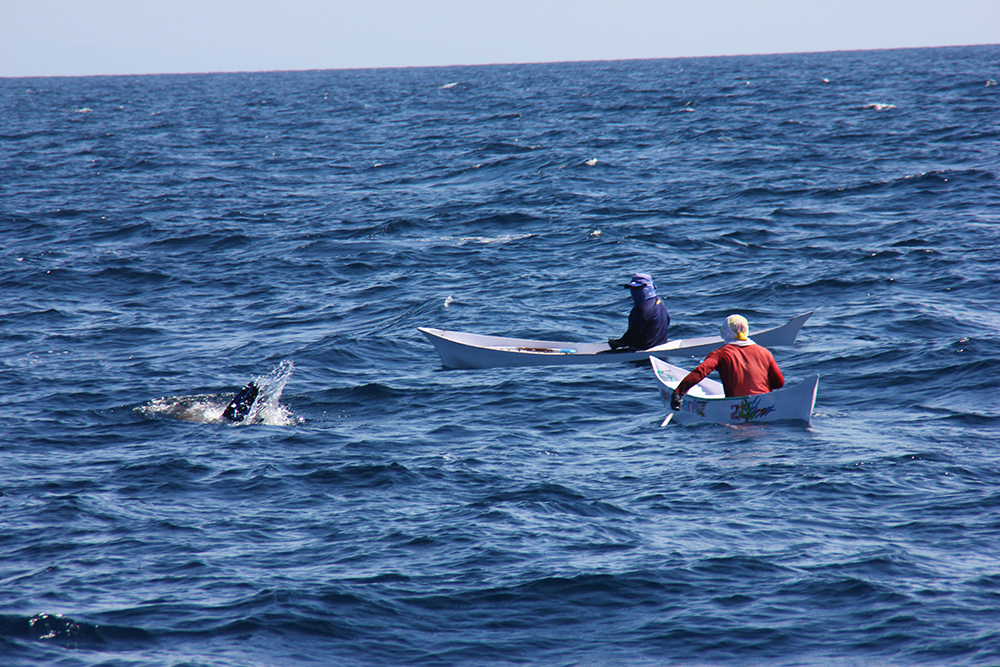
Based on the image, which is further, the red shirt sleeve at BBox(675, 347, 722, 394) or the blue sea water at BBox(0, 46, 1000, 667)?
the red shirt sleeve at BBox(675, 347, 722, 394)

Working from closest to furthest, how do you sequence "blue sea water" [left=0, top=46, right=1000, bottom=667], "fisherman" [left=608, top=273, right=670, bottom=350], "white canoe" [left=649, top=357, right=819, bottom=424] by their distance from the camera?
"blue sea water" [left=0, top=46, right=1000, bottom=667]
"white canoe" [left=649, top=357, right=819, bottom=424]
"fisherman" [left=608, top=273, right=670, bottom=350]

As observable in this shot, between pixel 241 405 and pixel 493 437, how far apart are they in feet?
12.0

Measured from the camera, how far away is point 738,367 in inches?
453

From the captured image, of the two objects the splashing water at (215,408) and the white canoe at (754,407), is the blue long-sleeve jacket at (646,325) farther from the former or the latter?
the splashing water at (215,408)

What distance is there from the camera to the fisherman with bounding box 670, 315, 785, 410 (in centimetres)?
1152

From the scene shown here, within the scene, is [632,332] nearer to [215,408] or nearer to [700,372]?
[700,372]

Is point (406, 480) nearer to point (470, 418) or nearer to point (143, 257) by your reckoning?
point (470, 418)

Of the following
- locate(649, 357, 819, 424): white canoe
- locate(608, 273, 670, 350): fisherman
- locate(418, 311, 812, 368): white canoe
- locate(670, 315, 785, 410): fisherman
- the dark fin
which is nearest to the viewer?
locate(649, 357, 819, 424): white canoe

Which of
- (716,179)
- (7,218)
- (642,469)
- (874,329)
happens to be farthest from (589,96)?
(642,469)

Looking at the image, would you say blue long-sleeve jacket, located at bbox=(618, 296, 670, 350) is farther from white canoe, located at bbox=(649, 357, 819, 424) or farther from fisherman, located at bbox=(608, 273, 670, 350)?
white canoe, located at bbox=(649, 357, 819, 424)

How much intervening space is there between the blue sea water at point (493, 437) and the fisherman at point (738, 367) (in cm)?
55

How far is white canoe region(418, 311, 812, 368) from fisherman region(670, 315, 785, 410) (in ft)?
11.9

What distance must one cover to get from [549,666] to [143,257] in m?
20.1

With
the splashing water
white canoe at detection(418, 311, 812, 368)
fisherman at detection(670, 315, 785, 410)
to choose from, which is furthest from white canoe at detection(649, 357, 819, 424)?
the splashing water
